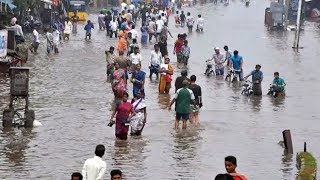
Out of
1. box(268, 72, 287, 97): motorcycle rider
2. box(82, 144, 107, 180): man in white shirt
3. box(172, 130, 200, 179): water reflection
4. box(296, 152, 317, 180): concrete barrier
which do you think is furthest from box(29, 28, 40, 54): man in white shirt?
A: box(82, 144, 107, 180): man in white shirt

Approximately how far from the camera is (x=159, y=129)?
20.1 m

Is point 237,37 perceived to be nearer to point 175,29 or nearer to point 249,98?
point 175,29

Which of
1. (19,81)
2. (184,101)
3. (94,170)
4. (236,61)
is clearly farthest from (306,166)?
(236,61)

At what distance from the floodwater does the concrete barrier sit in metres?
0.27

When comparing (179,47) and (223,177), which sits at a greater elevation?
(223,177)

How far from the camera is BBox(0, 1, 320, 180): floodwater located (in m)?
16.3

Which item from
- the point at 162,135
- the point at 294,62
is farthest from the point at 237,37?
the point at 162,135

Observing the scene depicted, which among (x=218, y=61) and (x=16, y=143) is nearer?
(x=16, y=143)

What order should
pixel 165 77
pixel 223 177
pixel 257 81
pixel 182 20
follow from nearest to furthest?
1. pixel 223 177
2. pixel 165 77
3. pixel 257 81
4. pixel 182 20

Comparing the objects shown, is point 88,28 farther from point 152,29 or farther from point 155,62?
point 155,62

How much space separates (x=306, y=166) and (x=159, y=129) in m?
5.28

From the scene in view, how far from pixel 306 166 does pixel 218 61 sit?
15.0 metres

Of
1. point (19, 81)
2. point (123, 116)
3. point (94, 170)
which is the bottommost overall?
point (123, 116)

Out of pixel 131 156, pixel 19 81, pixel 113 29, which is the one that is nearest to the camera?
pixel 131 156
